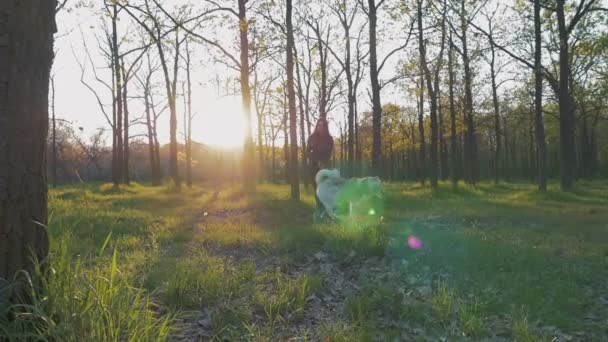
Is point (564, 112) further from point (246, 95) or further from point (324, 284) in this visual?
point (324, 284)

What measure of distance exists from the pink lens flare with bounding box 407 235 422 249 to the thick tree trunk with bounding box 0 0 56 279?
474cm

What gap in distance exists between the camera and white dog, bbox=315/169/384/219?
8.73 metres

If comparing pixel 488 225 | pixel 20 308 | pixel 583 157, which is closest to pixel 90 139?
pixel 488 225

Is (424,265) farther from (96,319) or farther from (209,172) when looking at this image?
(209,172)

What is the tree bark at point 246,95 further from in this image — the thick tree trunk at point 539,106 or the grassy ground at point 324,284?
the thick tree trunk at point 539,106

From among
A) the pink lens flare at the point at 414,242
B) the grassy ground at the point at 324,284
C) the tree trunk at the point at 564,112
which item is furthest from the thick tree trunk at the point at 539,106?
the pink lens flare at the point at 414,242

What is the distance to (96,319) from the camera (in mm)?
2564

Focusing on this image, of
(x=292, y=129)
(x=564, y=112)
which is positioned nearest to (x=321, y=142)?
(x=292, y=129)

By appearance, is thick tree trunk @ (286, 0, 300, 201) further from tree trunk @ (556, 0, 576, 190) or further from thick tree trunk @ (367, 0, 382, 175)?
tree trunk @ (556, 0, 576, 190)

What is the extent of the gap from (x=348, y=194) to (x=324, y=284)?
13.4 ft

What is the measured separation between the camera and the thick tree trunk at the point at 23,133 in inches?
101

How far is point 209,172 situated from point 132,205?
6050 cm

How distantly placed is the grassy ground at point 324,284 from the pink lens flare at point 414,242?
0.10 meters

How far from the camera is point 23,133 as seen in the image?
2670 mm
